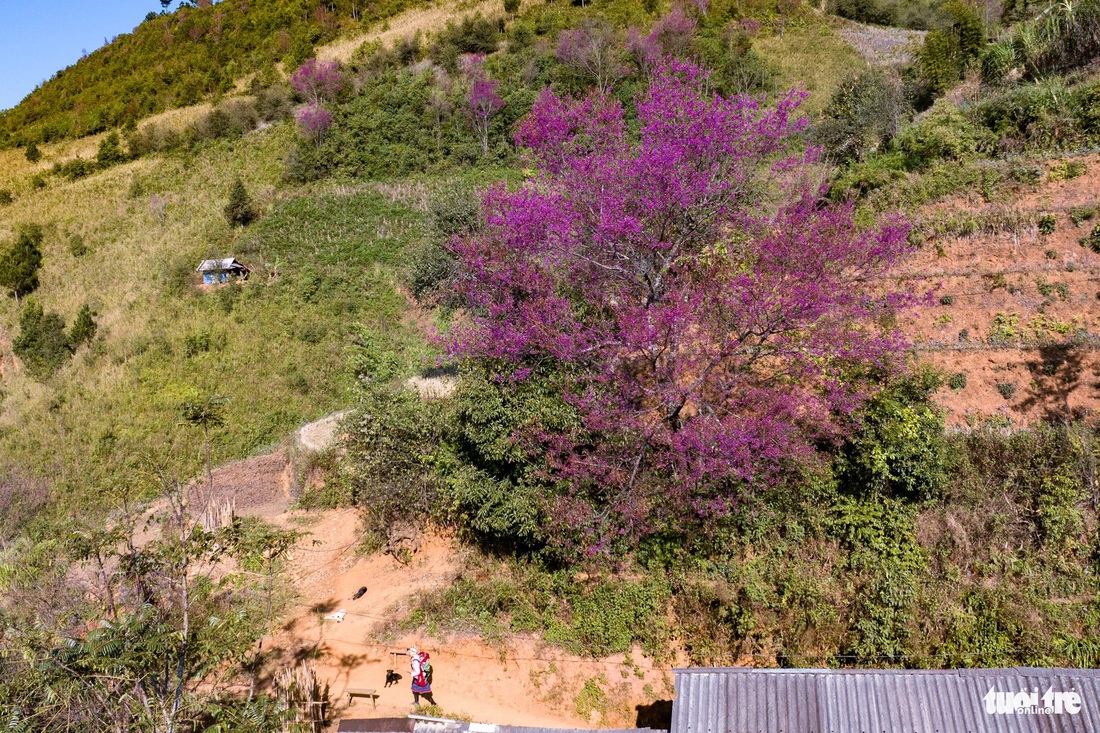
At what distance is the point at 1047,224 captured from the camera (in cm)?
1254

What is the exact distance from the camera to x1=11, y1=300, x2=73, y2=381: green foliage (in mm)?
21141

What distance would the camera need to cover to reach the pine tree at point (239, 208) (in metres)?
27.1

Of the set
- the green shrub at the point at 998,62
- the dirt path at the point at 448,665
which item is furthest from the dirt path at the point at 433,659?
the green shrub at the point at 998,62

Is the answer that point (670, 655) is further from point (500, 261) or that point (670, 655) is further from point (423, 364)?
point (423, 364)

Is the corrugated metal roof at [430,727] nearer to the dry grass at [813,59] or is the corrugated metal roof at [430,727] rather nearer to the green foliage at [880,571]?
the green foliage at [880,571]

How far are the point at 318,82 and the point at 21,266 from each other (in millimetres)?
19723

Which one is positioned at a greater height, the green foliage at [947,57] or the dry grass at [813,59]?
the dry grass at [813,59]

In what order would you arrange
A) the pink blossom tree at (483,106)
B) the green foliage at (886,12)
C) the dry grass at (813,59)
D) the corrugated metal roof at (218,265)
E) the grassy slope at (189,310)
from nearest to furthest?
1. the grassy slope at (189,310)
2. the corrugated metal roof at (218,265)
3. the dry grass at (813,59)
4. the pink blossom tree at (483,106)
5. the green foliage at (886,12)

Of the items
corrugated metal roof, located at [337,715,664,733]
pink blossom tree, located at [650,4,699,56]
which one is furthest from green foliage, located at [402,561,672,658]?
pink blossom tree, located at [650,4,699,56]

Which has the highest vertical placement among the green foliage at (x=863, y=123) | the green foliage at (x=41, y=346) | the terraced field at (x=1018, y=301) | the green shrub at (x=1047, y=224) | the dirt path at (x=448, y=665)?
the green foliage at (x=863, y=123)

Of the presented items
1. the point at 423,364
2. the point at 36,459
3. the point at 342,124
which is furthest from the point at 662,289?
the point at 342,124

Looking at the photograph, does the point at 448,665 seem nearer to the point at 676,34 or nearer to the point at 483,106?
the point at 483,106

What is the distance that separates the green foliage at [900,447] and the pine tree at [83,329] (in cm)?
2499

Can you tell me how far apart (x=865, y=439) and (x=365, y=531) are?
377 inches
